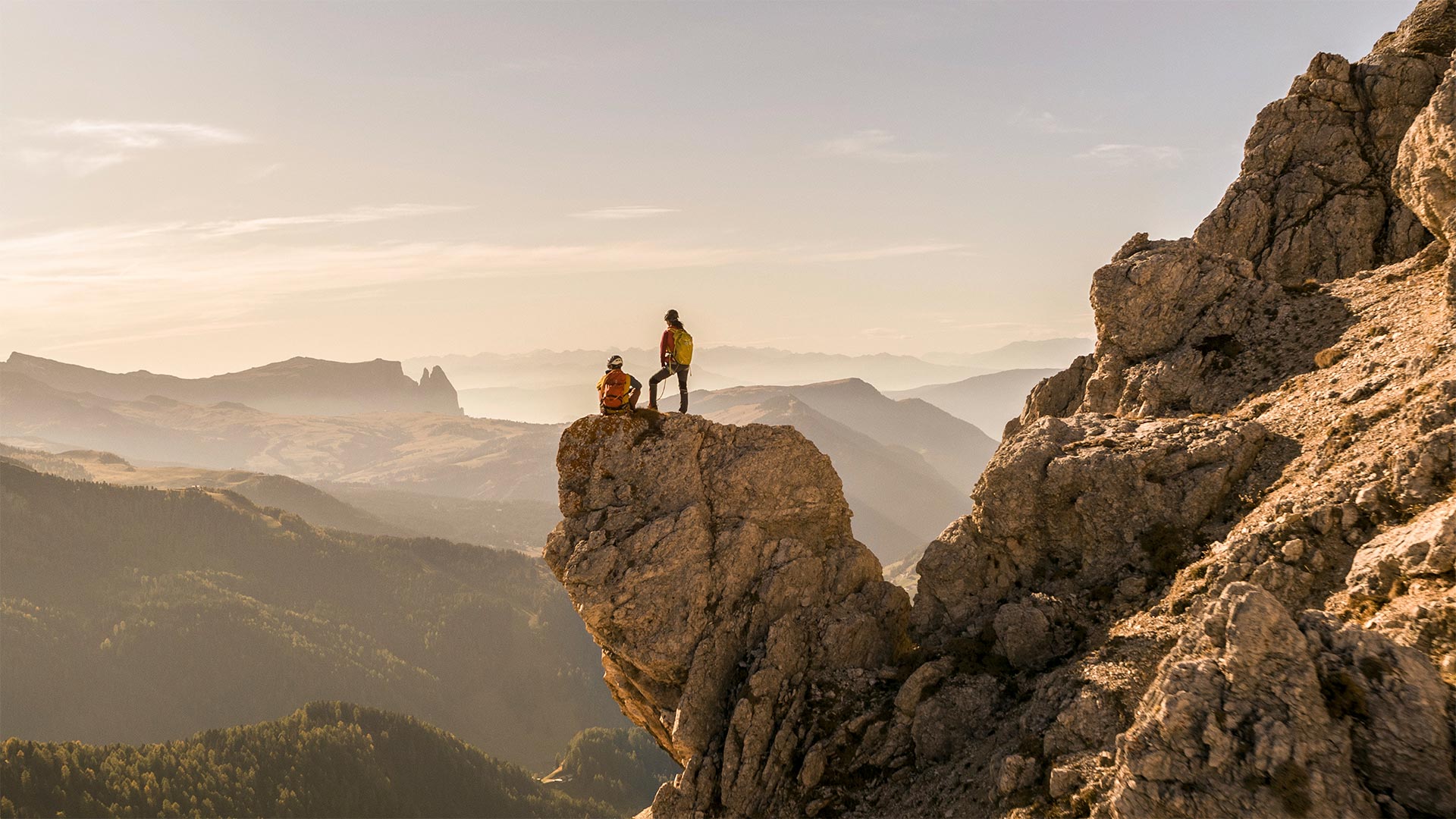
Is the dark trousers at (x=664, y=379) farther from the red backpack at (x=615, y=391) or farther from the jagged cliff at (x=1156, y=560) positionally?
the jagged cliff at (x=1156, y=560)

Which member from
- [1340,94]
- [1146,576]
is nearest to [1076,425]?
[1146,576]

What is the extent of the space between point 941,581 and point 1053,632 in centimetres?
789

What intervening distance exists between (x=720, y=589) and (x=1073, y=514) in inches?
699

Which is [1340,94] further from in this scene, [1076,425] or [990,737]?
[990,737]

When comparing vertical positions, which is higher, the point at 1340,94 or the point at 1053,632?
the point at 1340,94

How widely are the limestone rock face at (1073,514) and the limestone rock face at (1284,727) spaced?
1259 centimetres

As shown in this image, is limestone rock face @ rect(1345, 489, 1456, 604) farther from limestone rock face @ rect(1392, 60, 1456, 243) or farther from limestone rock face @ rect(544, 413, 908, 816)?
limestone rock face @ rect(544, 413, 908, 816)

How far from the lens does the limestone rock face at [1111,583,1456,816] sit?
18.5m

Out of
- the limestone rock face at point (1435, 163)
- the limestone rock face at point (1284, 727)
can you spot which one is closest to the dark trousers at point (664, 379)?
the limestone rock face at point (1284, 727)

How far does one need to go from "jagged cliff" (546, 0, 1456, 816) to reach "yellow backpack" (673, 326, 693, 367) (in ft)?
12.2

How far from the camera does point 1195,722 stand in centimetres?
2056

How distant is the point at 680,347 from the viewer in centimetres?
4234

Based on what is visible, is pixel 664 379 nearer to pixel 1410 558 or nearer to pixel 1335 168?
pixel 1410 558

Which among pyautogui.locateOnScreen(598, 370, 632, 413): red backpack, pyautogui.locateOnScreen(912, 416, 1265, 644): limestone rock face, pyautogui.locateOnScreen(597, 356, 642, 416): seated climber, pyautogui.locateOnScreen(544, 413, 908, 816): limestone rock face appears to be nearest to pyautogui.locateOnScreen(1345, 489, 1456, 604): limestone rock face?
pyautogui.locateOnScreen(912, 416, 1265, 644): limestone rock face
